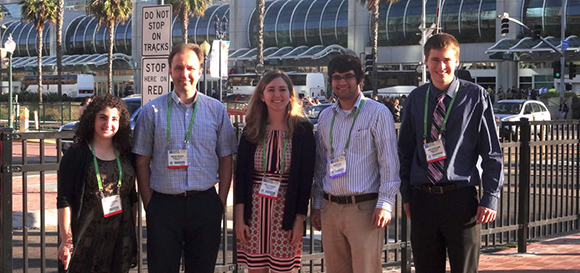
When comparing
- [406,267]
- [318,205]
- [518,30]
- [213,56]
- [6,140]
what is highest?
[518,30]

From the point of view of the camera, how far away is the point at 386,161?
4.96 metres

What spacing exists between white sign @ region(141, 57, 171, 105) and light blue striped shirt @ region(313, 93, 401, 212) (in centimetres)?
618

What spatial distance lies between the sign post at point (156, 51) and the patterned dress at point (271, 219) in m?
6.00

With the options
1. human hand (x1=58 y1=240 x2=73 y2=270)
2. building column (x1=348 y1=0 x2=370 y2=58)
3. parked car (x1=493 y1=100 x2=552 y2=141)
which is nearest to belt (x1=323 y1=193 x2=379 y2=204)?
human hand (x1=58 y1=240 x2=73 y2=270)

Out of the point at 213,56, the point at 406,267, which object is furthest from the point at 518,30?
the point at 406,267

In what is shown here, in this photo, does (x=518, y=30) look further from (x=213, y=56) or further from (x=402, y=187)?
(x=402, y=187)

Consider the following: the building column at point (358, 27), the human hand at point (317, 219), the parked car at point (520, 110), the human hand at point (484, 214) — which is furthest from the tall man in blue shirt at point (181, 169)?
the building column at point (358, 27)

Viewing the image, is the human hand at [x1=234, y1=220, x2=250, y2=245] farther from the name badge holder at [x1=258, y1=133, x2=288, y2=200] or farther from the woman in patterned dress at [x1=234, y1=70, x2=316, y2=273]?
the name badge holder at [x1=258, y1=133, x2=288, y2=200]

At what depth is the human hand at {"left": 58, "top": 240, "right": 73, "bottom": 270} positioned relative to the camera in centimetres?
484

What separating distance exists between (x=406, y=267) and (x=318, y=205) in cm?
287

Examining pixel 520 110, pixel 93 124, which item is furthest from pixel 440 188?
pixel 520 110

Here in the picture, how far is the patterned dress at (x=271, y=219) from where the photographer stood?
5066 mm

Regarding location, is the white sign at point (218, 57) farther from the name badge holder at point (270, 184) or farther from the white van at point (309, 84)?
the white van at point (309, 84)

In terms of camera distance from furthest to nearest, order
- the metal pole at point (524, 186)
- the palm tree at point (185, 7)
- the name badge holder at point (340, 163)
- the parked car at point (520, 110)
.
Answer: the palm tree at point (185, 7), the parked car at point (520, 110), the metal pole at point (524, 186), the name badge holder at point (340, 163)
